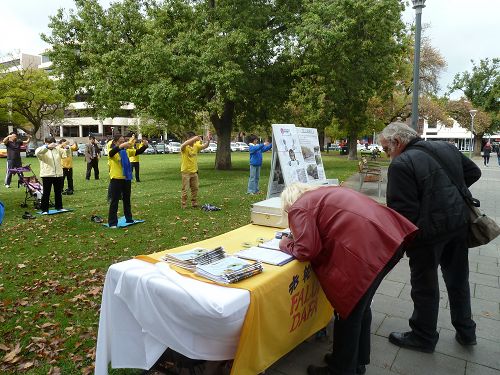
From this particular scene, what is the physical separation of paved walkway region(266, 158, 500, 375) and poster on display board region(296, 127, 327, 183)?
99.1 inches

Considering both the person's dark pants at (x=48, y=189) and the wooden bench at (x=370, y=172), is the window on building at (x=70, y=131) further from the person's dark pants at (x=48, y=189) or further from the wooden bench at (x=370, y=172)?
the wooden bench at (x=370, y=172)

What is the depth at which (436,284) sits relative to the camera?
331 centimetres

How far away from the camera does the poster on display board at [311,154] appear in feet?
23.4

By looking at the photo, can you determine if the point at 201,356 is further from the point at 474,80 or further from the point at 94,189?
the point at 474,80

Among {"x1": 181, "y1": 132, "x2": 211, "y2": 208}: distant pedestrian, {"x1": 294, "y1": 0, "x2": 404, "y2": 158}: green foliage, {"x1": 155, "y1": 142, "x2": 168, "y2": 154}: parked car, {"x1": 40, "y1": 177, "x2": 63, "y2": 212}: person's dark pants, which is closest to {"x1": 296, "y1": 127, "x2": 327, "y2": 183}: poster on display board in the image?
{"x1": 181, "y1": 132, "x2": 211, "y2": 208}: distant pedestrian

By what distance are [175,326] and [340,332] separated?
3.90 feet

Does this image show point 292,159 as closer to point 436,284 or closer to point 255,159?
point 436,284

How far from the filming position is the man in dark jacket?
3.06m

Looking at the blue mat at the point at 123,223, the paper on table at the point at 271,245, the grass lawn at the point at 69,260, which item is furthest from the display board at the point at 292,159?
the blue mat at the point at 123,223

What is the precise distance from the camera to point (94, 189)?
1441cm

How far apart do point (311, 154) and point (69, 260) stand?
4540 millimetres

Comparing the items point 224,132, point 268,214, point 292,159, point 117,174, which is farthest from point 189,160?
point 224,132

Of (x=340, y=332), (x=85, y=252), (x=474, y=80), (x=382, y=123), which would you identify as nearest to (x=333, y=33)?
(x=85, y=252)

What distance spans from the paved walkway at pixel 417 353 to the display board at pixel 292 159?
7.54ft
